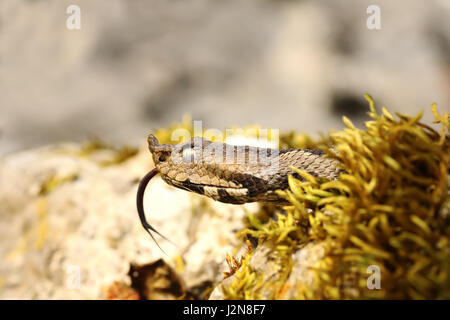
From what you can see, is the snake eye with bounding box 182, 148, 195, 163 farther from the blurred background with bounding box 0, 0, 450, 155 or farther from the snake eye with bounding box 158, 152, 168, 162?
the blurred background with bounding box 0, 0, 450, 155

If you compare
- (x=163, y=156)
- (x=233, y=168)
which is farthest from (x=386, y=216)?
(x=163, y=156)

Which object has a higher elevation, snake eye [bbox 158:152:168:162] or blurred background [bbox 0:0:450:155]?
blurred background [bbox 0:0:450:155]

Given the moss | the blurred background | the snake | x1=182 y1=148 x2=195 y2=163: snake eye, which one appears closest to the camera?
the moss

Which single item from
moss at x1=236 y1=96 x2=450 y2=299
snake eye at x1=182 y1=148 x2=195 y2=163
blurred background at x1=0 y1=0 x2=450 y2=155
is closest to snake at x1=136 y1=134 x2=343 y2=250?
snake eye at x1=182 y1=148 x2=195 y2=163

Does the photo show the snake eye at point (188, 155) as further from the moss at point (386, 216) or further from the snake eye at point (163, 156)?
the moss at point (386, 216)

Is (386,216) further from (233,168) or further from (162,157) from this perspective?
(162,157)

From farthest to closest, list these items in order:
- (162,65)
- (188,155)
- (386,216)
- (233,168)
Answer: (162,65) → (188,155) → (233,168) → (386,216)

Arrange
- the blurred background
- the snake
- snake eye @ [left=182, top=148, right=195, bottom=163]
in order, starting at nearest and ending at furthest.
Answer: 1. the snake
2. snake eye @ [left=182, top=148, right=195, bottom=163]
3. the blurred background

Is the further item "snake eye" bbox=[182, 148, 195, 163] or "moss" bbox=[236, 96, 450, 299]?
"snake eye" bbox=[182, 148, 195, 163]
